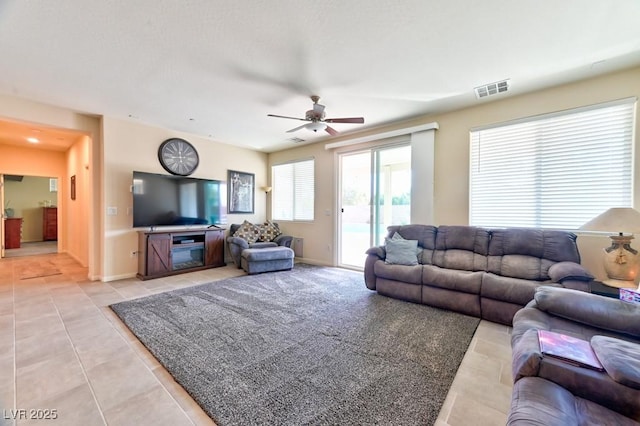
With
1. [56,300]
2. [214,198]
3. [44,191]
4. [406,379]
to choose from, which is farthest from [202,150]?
[44,191]

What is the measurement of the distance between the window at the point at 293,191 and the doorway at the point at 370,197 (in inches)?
34.9

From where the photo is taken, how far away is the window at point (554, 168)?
291cm

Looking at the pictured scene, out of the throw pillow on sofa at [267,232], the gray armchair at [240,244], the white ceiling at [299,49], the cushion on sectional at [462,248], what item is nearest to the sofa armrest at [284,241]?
the gray armchair at [240,244]

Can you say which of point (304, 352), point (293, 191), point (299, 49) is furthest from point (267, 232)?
point (299, 49)

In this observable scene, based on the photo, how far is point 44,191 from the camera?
343 inches

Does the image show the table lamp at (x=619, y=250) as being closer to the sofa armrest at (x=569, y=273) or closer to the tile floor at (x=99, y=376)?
the sofa armrest at (x=569, y=273)

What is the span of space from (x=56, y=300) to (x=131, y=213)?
171cm

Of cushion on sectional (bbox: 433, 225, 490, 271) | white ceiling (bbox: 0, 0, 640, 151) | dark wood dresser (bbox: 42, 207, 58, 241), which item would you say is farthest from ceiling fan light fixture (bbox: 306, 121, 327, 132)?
dark wood dresser (bbox: 42, 207, 58, 241)

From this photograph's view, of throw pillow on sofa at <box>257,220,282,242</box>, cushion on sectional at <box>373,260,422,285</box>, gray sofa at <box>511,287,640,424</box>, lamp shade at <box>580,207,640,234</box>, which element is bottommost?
cushion on sectional at <box>373,260,422,285</box>

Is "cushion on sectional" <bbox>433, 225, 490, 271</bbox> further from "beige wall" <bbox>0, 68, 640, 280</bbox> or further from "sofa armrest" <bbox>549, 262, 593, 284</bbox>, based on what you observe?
"sofa armrest" <bbox>549, 262, 593, 284</bbox>

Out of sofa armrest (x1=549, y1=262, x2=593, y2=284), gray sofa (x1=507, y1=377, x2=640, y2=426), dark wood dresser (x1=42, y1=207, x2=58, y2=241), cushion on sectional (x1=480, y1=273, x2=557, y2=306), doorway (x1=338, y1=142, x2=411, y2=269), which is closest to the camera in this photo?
gray sofa (x1=507, y1=377, x2=640, y2=426)

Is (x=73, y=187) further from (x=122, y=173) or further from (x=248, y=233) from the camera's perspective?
(x=248, y=233)

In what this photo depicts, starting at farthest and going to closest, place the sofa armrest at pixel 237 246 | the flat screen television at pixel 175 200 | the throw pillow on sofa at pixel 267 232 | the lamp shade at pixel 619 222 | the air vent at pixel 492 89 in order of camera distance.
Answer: the throw pillow on sofa at pixel 267 232, the sofa armrest at pixel 237 246, the flat screen television at pixel 175 200, the air vent at pixel 492 89, the lamp shade at pixel 619 222

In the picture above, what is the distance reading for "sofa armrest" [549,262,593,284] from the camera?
2430mm
